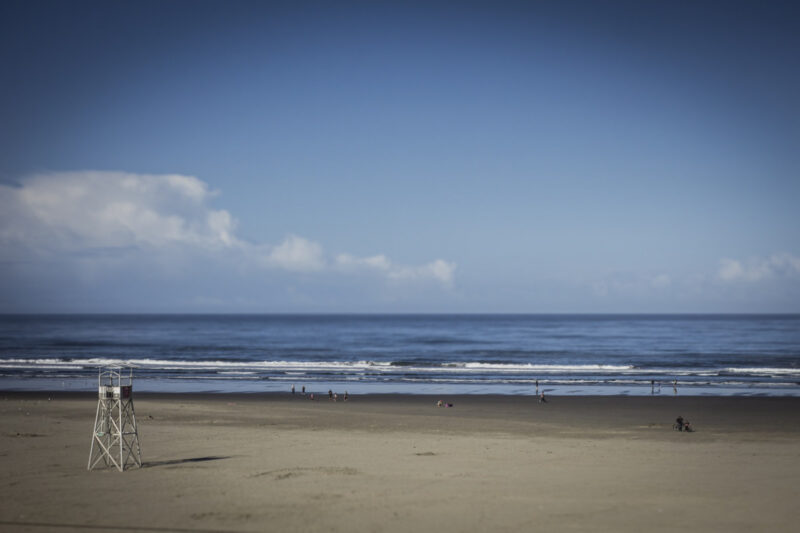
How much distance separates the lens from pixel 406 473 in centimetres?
1955

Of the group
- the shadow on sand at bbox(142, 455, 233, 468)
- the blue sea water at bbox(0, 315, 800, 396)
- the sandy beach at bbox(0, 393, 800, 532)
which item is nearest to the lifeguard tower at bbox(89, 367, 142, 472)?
the shadow on sand at bbox(142, 455, 233, 468)

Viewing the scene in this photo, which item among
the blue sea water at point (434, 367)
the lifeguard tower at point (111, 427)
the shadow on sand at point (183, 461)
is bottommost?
the blue sea water at point (434, 367)

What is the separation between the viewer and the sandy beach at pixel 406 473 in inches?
590

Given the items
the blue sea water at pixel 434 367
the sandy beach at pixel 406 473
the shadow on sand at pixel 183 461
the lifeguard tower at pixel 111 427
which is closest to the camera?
the sandy beach at pixel 406 473

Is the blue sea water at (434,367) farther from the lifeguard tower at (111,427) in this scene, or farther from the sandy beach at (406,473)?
the lifeguard tower at (111,427)

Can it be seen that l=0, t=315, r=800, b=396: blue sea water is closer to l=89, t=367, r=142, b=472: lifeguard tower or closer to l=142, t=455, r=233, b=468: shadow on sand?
l=142, t=455, r=233, b=468: shadow on sand

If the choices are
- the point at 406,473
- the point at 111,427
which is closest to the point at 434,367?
the point at 406,473

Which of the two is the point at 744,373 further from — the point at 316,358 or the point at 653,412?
the point at 316,358

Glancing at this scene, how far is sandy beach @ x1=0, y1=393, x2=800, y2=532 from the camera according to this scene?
15.0 metres

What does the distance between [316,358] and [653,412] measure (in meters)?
56.4

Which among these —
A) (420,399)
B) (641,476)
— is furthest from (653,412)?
(641,476)

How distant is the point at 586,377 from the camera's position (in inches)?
2341

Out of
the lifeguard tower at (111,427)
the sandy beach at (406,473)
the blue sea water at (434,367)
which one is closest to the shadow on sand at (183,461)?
the sandy beach at (406,473)

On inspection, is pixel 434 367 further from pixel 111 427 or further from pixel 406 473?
pixel 111 427
